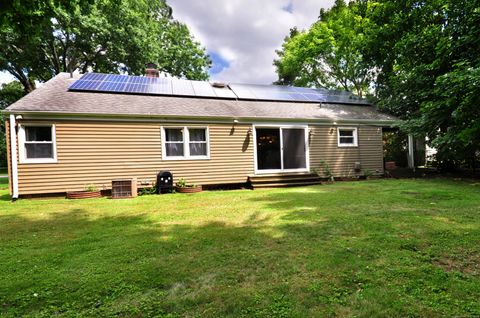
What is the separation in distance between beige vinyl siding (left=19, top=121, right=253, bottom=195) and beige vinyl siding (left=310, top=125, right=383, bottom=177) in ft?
9.71

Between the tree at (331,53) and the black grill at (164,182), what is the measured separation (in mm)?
15784

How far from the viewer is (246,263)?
9.53 feet

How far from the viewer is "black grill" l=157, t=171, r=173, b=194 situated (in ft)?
27.7

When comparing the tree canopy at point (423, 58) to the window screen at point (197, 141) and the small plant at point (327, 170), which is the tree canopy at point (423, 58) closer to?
the small plant at point (327, 170)

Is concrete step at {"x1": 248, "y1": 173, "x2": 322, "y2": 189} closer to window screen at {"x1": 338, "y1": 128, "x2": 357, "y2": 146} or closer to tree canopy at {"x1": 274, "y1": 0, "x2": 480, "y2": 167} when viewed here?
window screen at {"x1": 338, "y1": 128, "x2": 357, "y2": 146}

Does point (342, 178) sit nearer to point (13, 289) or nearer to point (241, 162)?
point (241, 162)

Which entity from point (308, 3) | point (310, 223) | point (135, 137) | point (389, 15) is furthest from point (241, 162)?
point (308, 3)

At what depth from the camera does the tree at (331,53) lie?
19.5 metres

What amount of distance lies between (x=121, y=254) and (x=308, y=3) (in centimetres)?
2474

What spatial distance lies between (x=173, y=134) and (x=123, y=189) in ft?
8.32

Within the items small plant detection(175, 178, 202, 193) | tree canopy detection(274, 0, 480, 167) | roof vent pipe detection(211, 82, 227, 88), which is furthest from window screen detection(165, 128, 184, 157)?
tree canopy detection(274, 0, 480, 167)

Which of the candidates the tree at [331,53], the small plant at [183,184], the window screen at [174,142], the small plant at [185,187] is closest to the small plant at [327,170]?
the small plant at [185,187]

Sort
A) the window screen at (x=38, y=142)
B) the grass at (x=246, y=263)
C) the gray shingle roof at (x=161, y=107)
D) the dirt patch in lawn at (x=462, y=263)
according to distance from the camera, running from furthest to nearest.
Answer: the gray shingle roof at (x=161, y=107)
the window screen at (x=38, y=142)
the dirt patch in lawn at (x=462, y=263)
the grass at (x=246, y=263)

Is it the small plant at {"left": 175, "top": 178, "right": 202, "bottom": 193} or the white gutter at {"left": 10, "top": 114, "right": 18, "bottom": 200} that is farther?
the small plant at {"left": 175, "top": 178, "right": 202, "bottom": 193}
